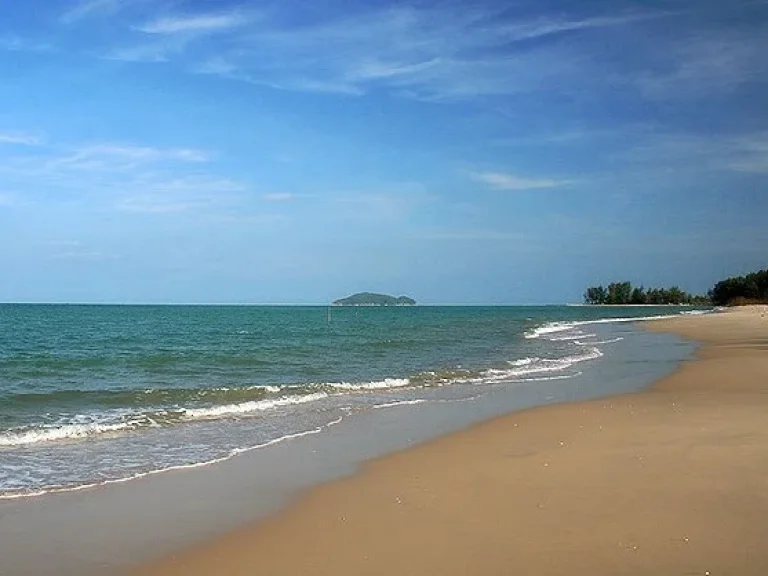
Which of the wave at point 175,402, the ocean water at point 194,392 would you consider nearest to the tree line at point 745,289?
the ocean water at point 194,392

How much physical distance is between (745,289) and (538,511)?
141309mm

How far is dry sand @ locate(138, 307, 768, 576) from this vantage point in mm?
6129

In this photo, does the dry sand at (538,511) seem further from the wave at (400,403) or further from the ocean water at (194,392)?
the wave at (400,403)

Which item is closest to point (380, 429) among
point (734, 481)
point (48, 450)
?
point (48, 450)

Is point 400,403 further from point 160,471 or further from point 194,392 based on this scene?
point 160,471

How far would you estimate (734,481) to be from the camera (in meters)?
8.33

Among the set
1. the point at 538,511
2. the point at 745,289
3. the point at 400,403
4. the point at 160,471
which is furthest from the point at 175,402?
the point at 745,289

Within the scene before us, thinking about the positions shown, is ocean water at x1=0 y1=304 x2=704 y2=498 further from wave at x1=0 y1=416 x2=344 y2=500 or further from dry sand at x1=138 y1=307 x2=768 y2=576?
dry sand at x1=138 y1=307 x2=768 y2=576

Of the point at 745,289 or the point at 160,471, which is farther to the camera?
the point at 745,289

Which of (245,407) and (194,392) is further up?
(194,392)

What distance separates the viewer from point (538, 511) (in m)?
7.52

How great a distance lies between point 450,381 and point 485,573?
53.2 feet

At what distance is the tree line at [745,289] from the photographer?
128m

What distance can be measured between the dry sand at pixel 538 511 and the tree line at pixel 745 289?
420 ft
